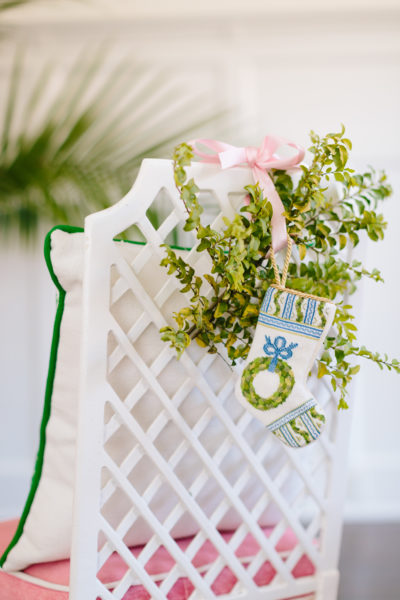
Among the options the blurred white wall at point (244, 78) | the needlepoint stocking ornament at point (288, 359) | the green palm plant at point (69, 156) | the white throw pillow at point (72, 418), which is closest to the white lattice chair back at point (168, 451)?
the white throw pillow at point (72, 418)

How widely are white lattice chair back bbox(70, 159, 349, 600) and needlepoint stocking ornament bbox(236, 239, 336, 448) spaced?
0.11 m

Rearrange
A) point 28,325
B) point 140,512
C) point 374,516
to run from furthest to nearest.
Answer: point 374,516
point 28,325
point 140,512

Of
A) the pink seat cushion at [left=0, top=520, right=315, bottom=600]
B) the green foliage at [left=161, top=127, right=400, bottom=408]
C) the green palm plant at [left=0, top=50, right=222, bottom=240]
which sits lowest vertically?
the pink seat cushion at [left=0, top=520, right=315, bottom=600]

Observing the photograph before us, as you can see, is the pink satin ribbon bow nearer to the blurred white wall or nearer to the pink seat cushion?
the pink seat cushion

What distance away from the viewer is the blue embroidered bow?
2.56 ft

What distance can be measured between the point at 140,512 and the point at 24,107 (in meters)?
1.17

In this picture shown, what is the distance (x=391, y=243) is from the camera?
1.75 metres

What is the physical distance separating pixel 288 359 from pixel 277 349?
21 millimetres

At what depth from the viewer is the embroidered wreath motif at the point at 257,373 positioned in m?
0.78

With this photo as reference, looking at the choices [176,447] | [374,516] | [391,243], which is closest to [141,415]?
[176,447]

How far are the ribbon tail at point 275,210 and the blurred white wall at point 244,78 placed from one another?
729mm

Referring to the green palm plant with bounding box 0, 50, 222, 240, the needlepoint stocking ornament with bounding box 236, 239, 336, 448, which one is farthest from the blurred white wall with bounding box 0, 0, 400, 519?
the needlepoint stocking ornament with bounding box 236, 239, 336, 448

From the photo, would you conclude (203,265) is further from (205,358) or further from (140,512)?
(140,512)

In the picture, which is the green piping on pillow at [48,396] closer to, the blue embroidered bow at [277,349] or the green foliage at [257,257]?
the green foliage at [257,257]
